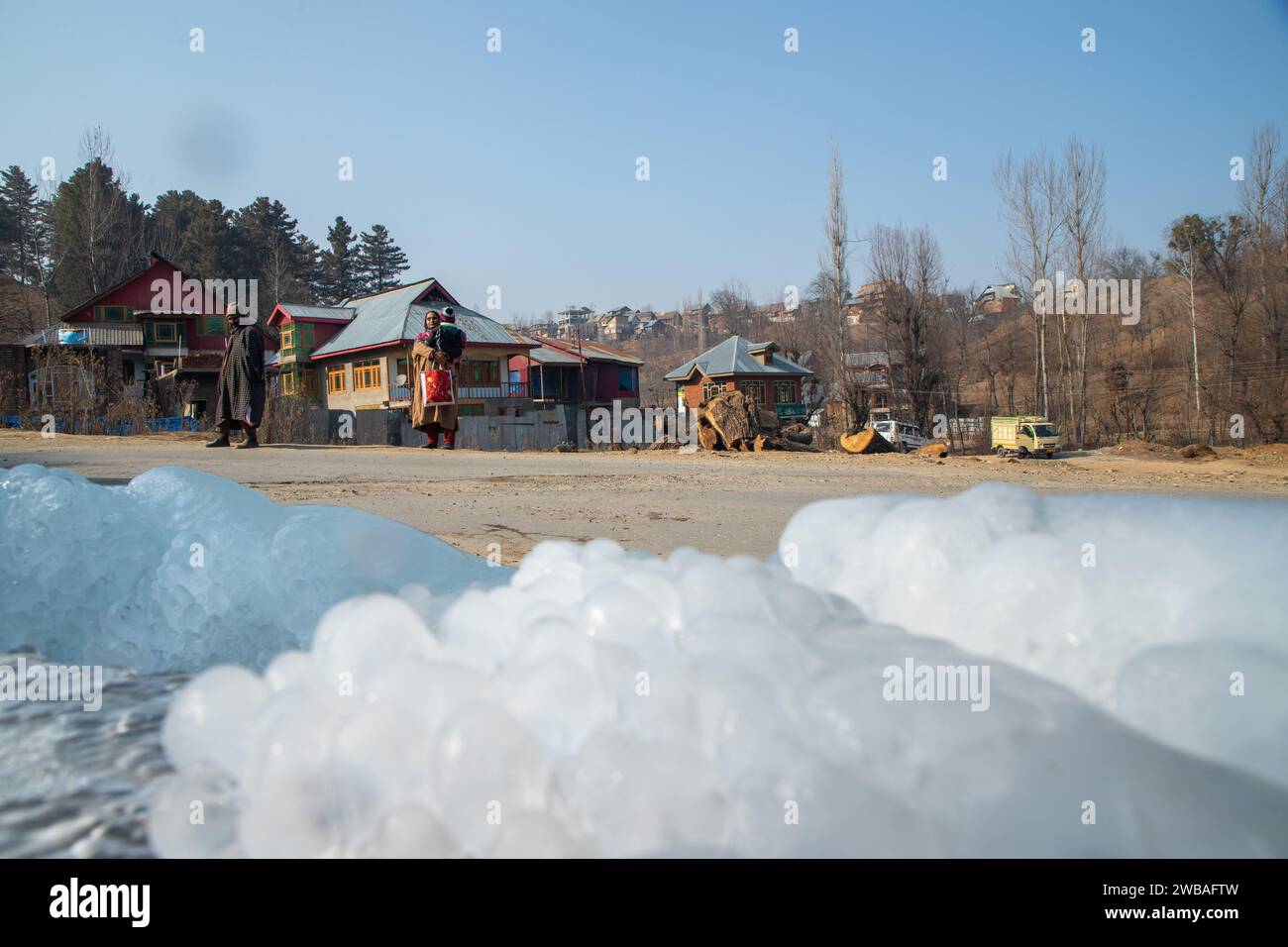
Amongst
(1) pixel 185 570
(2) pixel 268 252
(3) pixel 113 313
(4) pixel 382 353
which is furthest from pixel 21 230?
(1) pixel 185 570

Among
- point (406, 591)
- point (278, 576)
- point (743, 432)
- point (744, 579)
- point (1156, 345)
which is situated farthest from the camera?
point (1156, 345)

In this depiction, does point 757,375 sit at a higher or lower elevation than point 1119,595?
higher

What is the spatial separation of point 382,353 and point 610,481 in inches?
1030

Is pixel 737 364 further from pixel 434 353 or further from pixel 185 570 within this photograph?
pixel 185 570

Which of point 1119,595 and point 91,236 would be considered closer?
point 1119,595

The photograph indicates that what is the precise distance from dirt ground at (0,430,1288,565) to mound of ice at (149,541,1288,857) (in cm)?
302

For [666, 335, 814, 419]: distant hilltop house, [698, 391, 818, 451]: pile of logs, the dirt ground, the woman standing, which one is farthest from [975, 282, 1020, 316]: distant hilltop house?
the woman standing

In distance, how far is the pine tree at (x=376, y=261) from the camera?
6100 centimetres

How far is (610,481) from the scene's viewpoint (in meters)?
9.77

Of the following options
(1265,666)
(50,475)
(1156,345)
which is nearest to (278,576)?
(50,475)

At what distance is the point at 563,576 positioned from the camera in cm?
144

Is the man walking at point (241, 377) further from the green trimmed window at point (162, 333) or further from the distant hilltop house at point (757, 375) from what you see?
the distant hilltop house at point (757, 375)
